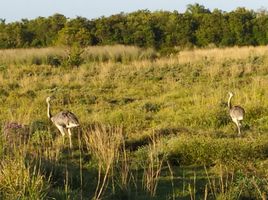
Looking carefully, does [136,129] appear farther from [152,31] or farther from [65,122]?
[152,31]

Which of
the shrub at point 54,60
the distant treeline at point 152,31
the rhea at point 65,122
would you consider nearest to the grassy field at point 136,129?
the shrub at point 54,60

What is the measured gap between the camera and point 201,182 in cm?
813

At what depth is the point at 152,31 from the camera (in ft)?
128

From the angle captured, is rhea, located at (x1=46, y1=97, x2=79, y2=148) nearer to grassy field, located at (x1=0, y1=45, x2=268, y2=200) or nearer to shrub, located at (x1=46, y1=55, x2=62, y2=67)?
grassy field, located at (x1=0, y1=45, x2=268, y2=200)

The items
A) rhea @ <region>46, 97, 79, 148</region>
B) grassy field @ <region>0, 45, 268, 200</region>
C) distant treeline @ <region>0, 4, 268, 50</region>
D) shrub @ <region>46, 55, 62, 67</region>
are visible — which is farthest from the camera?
distant treeline @ <region>0, 4, 268, 50</region>

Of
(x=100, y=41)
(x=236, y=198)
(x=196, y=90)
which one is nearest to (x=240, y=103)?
(x=196, y=90)

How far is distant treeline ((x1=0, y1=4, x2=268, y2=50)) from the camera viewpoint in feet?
126

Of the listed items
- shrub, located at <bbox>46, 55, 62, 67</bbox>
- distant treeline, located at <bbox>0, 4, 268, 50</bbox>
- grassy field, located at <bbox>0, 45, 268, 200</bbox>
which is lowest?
grassy field, located at <bbox>0, 45, 268, 200</bbox>

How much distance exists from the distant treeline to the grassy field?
36.1 feet

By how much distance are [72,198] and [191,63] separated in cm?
1789

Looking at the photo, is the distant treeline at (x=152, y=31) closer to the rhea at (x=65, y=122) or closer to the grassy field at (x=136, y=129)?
the grassy field at (x=136, y=129)

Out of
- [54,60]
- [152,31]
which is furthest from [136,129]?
[152,31]

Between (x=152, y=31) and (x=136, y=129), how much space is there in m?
27.8

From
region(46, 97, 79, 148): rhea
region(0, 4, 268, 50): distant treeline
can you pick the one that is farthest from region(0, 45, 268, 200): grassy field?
region(0, 4, 268, 50): distant treeline
